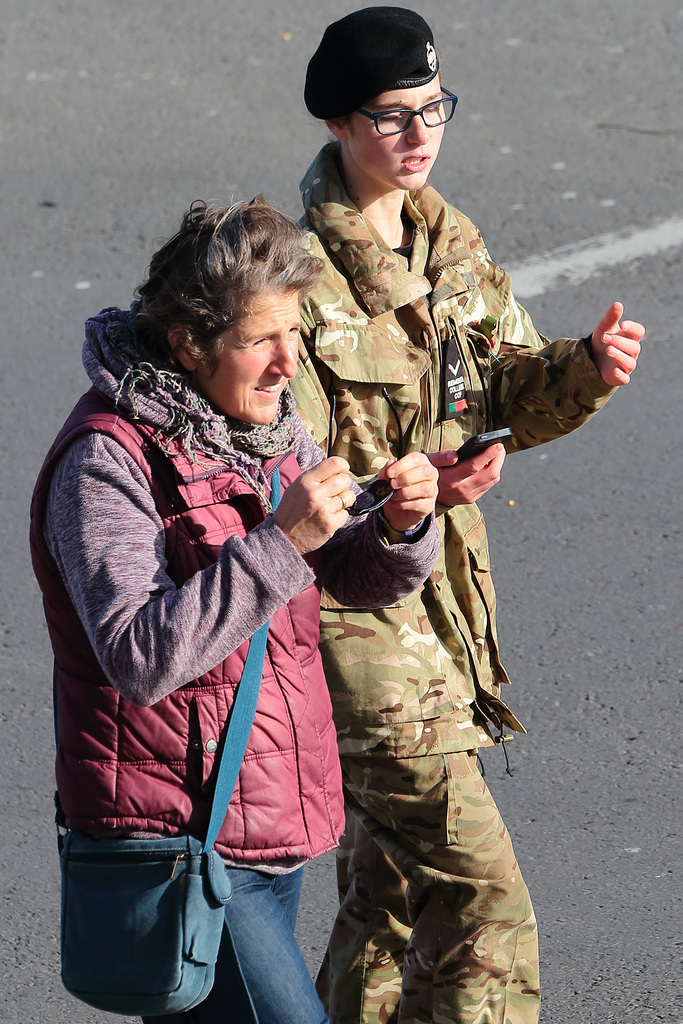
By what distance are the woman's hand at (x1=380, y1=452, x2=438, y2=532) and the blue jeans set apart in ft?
2.46

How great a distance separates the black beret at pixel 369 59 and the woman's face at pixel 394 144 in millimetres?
24

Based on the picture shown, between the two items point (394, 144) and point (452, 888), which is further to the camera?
point (394, 144)

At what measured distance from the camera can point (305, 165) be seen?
334 inches

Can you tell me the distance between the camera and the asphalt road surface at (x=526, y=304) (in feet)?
13.0

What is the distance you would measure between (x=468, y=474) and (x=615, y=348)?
46cm

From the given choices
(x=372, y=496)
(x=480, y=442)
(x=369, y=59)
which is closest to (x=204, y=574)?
(x=372, y=496)

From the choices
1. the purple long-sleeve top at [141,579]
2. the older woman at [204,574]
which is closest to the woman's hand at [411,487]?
the older woman at [204,574]

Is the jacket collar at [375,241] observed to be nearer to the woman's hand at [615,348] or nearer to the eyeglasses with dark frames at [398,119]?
the eyeglasses with dark frames at [398,119]

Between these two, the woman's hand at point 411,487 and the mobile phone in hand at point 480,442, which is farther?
the mobile phone in hand at point 480,442

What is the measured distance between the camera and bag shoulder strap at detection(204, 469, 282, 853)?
242 cm

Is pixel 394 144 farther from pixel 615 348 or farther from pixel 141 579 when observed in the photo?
pixel 141 579

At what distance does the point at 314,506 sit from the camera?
2420 mm

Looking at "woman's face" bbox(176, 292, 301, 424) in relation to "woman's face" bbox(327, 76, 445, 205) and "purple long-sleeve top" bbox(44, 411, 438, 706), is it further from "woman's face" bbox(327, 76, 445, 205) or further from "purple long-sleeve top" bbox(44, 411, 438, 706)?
"woman's face" bbox(327, 76, 445, 205)

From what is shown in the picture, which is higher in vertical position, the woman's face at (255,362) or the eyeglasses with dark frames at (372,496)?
the woman's face at (255,362)
